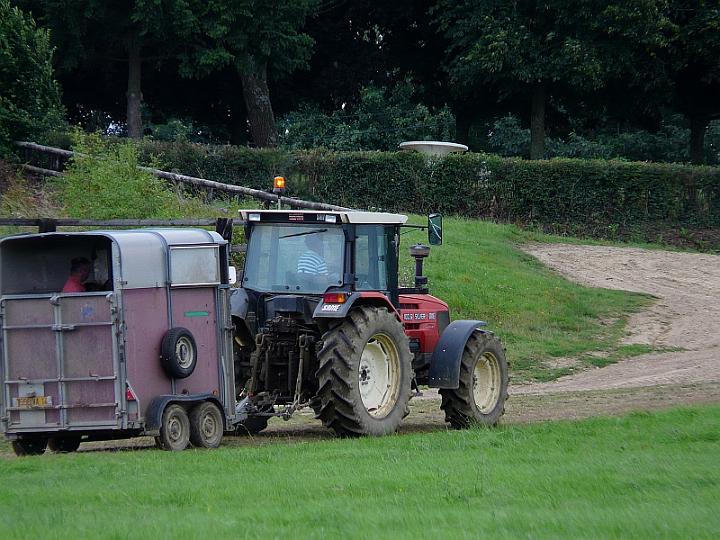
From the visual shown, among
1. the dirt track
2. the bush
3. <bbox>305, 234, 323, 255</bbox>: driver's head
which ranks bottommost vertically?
the dirt track

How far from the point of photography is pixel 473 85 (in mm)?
44031

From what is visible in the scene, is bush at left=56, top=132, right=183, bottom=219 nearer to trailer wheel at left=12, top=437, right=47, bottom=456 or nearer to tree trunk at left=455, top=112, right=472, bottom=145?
trailer wheel at left=12, top=437, right=47, bottom=456

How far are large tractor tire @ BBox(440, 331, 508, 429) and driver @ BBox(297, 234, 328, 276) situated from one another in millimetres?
2085

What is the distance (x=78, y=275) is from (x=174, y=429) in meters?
1.88

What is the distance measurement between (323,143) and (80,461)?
32.6 m

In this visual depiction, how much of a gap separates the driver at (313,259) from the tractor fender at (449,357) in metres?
1.76

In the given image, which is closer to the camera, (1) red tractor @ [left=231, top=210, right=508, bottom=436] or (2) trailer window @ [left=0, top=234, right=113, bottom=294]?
(2) trailer window @ [left=0, top=234, right=113, bottom=294]

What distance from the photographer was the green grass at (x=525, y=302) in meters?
23.4

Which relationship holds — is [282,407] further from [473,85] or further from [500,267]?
[473,85]

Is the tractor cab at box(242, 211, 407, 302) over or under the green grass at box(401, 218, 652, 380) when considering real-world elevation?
over

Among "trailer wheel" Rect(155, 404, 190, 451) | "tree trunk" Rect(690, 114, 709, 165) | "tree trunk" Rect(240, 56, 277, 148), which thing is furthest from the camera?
"tree trunk" Rect(690, 114, 709, 165)

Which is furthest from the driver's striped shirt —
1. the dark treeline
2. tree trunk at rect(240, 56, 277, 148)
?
tree trunk at rect(240, 56, 277, 148)

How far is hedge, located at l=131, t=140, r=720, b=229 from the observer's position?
1356 inches

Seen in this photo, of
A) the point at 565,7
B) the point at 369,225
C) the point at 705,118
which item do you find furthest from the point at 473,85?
the point at 369,225
